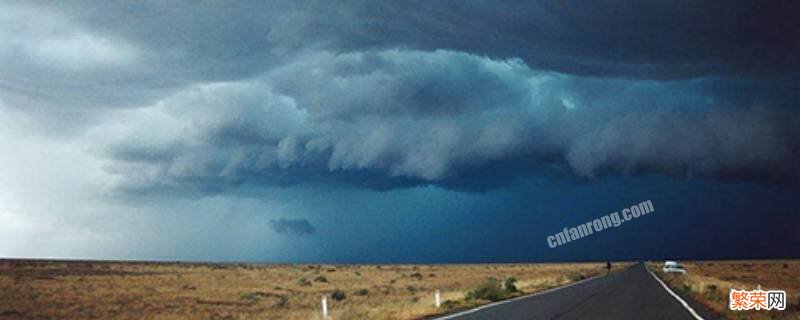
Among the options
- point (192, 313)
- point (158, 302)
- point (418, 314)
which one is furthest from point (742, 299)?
point (158, 302)

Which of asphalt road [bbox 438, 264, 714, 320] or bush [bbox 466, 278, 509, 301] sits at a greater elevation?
bush [bbox 466, 278, 509, 301]

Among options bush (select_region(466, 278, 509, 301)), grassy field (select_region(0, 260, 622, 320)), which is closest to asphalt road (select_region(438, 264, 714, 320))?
grassy field (select_region(0, 260, 622, 320))

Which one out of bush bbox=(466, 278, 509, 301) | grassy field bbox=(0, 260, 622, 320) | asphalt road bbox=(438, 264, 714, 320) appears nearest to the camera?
asphalt road bbox=(438, 264, 714, 320)

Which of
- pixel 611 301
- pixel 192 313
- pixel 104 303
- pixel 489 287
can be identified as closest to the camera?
pixel 611 301

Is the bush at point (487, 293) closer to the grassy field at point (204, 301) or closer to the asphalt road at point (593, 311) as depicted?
the grassy field at point (204, 301)

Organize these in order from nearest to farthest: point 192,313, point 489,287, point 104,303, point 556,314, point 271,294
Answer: point 556,314 → point 489,287 → point 192,313 → point 104,303 → point 271,294

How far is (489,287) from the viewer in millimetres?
30828

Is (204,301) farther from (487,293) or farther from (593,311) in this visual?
(593,311)

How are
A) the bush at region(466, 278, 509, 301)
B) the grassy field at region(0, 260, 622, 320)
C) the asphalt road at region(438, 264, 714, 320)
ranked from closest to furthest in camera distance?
the asphalt road at region(438, 264, 714, 320) < the grassy field at region(0, 260, 622, 320) < the bush at region(466, 278, 509, 301)

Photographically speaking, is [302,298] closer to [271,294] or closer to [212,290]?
[271,294]

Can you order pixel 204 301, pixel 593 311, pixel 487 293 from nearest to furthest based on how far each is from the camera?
1. pixel 593 311
2. pixel 487 293
3. pixel 204 301

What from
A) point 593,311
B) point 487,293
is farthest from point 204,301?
point 593,311

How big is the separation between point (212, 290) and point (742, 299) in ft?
121

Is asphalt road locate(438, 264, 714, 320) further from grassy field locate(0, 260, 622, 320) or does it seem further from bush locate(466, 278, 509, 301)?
bush locate(466, 278, 509, 301)
